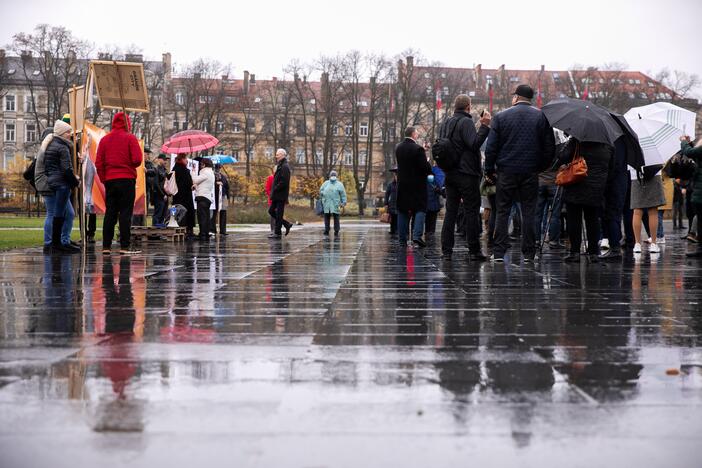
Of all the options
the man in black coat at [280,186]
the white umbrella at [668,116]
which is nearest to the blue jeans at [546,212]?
the white umbrella at [668,116]

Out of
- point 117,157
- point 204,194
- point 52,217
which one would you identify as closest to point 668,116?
point 117,157

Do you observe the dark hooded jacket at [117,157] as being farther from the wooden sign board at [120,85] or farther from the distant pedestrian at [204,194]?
the distant pedestrian at [204,194]

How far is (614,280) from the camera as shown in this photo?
9.25 metres

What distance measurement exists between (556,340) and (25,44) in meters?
69.8

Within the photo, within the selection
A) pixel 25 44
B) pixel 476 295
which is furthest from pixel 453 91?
pixel 476 295

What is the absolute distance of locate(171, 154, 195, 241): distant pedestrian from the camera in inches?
775

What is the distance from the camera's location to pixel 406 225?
16.0 meters

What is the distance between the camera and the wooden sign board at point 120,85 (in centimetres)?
1627

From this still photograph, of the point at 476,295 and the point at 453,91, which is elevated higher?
the point at 453,91

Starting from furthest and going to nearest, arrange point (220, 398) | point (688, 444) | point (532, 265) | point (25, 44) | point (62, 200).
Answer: point (25, 44) < point (62, 200) < point (532, 265) < point (220, 398) < point (688, 444)

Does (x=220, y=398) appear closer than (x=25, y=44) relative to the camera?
Yes

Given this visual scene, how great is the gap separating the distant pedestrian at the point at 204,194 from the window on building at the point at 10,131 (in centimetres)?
9772

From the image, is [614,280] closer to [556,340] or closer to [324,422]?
[556,340]

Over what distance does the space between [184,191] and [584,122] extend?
10.5 metres
